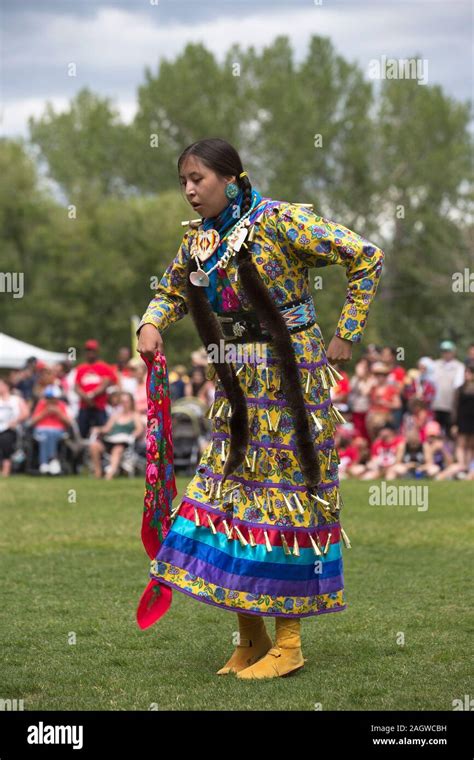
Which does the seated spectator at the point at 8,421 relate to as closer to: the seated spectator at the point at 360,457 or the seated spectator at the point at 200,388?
the seated spectator at the point at 200,388

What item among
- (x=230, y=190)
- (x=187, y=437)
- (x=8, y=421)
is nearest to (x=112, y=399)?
(x=187, y=437)

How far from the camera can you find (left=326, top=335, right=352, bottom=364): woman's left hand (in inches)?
223

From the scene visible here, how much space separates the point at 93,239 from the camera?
2031 inches

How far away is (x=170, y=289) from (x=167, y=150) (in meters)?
53.2

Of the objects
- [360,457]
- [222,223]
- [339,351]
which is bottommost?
[360,457]

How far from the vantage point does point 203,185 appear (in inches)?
223

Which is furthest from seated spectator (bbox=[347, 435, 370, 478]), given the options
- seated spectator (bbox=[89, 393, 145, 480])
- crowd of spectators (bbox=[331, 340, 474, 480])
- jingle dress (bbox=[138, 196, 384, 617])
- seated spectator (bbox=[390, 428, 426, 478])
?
jingle dress (bbox=[138, 196, 384, 617])

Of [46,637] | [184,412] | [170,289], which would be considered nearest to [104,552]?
[46,637]

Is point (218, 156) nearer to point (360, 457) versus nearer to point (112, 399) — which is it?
point (360, 457)

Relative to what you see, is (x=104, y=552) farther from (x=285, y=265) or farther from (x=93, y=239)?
(x=93, y=239)

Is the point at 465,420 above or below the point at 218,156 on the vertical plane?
below

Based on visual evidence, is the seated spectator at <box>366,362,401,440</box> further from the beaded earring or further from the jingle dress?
the beaded earring

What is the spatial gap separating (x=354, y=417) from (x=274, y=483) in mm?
13545

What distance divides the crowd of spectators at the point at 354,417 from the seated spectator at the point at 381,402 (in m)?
0.01
